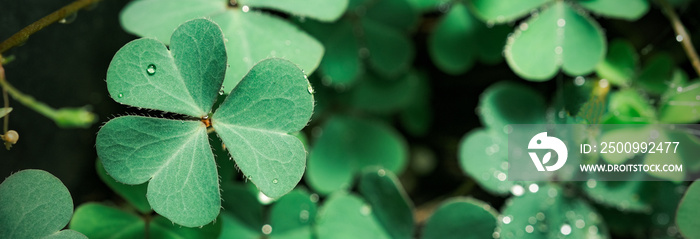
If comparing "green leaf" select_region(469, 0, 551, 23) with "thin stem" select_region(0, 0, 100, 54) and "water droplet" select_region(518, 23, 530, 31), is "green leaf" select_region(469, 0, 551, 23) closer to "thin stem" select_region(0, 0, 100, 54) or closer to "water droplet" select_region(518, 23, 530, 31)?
"water droplet" select_region(518, 23, 530, 31)

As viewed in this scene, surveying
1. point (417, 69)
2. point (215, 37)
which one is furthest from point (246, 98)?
point (417, 69)

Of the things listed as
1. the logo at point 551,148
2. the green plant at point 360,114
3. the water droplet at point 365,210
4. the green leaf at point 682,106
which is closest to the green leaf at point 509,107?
the green plant at point 360,114

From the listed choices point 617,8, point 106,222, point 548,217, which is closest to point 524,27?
point 617,8

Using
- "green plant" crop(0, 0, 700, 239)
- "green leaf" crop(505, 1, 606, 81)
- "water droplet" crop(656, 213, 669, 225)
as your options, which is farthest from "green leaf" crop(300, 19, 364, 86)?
"water droplet" crop(656, 213, 669, 225)

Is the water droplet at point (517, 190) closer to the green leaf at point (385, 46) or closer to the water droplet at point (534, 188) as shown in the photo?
the water droplet at point (534, 188)

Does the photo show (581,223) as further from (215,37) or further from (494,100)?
(215,37)

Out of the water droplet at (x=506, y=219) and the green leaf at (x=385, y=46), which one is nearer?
the water droplet at (x=506, y=219)
